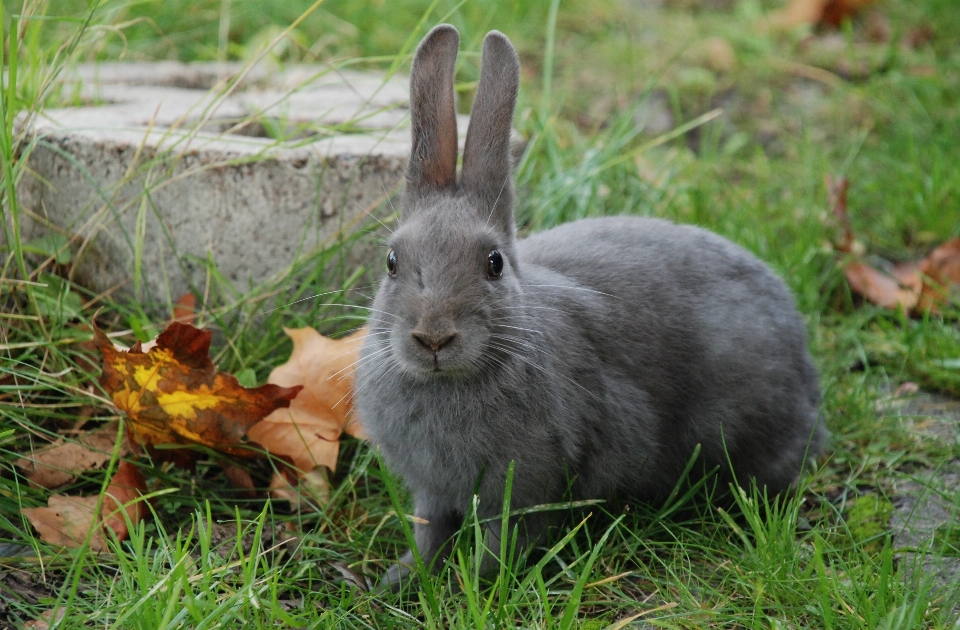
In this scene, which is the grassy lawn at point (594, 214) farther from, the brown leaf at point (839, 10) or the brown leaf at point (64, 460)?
the brown leaf at point (839, 10)

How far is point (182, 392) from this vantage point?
317 centimetres

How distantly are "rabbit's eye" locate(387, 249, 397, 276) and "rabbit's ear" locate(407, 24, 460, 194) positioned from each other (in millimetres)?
285

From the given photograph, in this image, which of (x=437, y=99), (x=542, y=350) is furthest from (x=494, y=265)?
(x=437, y=99)

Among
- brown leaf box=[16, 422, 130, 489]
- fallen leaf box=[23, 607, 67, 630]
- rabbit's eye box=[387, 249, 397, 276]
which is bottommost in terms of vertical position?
fallen leaf box=[23, 607, 67, 630]

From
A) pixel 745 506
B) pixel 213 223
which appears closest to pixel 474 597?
pixel 745 506

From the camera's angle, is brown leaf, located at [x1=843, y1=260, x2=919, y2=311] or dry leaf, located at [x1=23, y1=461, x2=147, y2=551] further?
brown leaf, located at [x1=843, y1=260, x2=919, y2=311]

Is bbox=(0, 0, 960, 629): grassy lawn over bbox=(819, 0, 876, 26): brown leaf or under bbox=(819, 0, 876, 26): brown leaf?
under

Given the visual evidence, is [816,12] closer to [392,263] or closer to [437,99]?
[437,99]

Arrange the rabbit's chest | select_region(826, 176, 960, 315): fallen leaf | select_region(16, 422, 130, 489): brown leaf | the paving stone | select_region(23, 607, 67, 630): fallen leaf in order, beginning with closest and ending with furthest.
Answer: select_region(23, 607, 67, 630): fallen leaf → the paving stone → the rabbit's chest → select_region(16, 422, 130, 489): brown leaf → select_region(826, 176, 960, 315): fallen leaf

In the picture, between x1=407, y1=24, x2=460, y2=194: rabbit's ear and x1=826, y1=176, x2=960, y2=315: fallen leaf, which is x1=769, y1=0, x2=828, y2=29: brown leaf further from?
x1=407, y1=24, x2=460, y2=194: rabbit's ear

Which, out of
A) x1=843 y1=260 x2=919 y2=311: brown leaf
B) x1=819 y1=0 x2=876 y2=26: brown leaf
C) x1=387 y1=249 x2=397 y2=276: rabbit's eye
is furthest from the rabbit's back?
x1=819 y1=0 x2=876 y2=26: brown leaf

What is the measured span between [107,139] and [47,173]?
0.31 m

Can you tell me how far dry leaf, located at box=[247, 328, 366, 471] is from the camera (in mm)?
3361

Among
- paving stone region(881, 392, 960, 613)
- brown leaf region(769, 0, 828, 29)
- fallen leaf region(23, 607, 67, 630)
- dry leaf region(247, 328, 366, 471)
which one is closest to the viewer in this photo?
fallen leaf region(23, 607, 67, 630)
